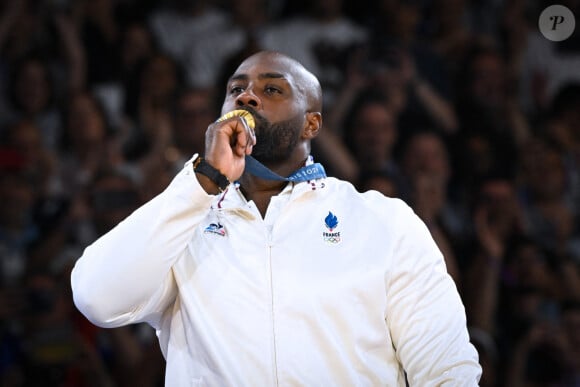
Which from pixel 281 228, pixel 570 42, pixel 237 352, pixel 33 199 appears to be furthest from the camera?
pixel 570 42

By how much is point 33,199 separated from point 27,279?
478 millimetres

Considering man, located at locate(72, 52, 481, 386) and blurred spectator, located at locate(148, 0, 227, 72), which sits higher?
blurred spectator, located at locate(148, 0, 227, 72)

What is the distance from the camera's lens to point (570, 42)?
5.20 meters

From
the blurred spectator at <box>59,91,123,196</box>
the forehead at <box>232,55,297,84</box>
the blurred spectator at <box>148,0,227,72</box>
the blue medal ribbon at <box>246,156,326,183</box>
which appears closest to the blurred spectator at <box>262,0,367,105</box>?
the blurred spectator at <box>148,0,227,72</box>

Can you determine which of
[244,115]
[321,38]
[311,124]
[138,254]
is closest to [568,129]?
[321,38]

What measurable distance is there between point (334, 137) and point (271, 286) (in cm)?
279

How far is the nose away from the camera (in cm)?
240

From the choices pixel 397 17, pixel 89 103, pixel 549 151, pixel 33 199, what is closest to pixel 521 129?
pixel 549 151

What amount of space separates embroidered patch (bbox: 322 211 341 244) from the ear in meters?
0.39

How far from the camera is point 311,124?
8.79 ft

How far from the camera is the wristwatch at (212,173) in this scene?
6.90 feet

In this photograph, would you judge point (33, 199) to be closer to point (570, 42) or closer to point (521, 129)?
point (521, 129)

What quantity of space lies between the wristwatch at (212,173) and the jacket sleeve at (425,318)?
1.77 ft

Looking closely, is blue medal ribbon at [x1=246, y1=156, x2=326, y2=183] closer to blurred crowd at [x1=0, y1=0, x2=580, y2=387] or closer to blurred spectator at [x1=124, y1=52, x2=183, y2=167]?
blurred crowd at [x1=0, y1=0, x2=580, y2=387]
